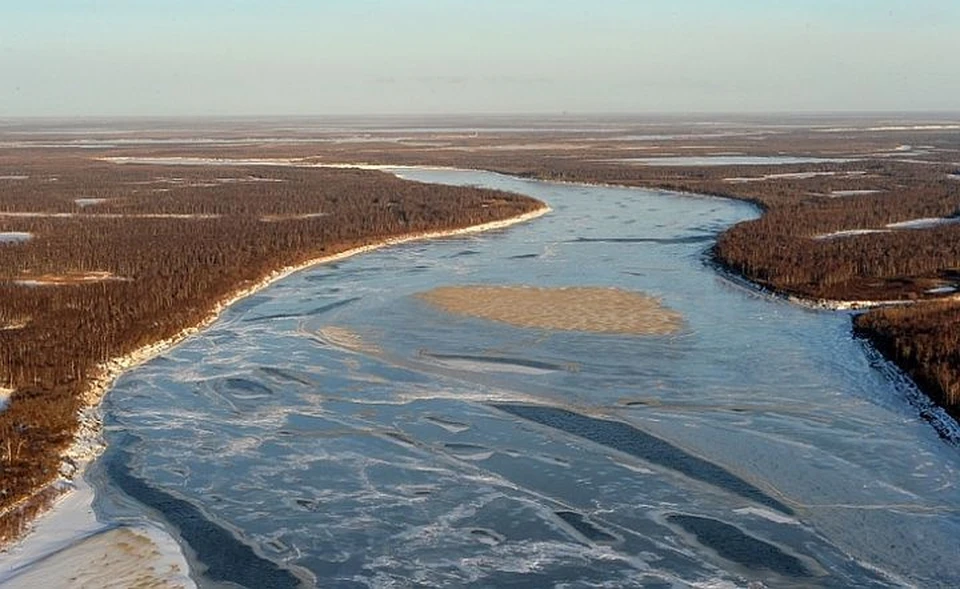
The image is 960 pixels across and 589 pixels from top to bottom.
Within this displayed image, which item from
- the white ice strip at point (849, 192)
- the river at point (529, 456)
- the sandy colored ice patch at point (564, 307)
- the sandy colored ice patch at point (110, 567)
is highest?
the white ice strip at point (849, 192)

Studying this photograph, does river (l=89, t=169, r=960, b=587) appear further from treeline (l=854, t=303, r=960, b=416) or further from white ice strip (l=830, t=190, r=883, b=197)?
white ice strip (l=830, t=190, r=883, b=197)

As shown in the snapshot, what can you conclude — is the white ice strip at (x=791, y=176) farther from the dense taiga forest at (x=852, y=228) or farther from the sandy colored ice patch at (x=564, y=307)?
the sandy colored ice patch at (x=564, y=307)

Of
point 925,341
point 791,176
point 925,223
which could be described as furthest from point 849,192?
point 925,341

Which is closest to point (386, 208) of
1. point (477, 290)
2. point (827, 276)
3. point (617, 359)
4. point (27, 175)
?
point (477, 290)

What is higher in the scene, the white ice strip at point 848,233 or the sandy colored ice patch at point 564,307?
the white ice strip at point 848,233

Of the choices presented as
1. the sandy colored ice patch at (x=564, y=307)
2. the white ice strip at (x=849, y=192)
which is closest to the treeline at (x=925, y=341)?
the sandy colored ice patch at (x=564, y=307)
